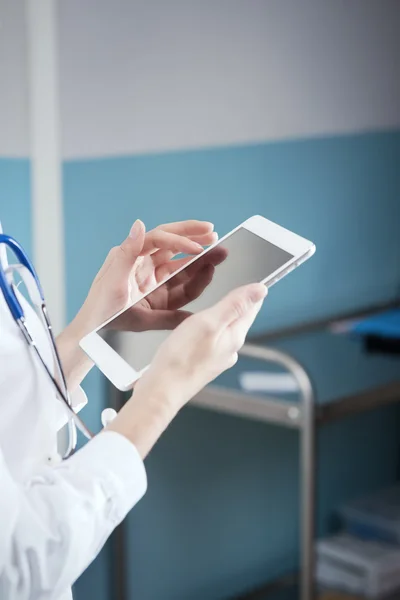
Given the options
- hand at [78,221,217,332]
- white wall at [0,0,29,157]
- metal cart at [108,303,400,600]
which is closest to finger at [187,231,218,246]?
hand at [78,221,217,332]

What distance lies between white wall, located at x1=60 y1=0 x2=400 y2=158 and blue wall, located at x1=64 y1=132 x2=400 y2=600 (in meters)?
0.05

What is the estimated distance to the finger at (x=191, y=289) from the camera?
0.97 meters

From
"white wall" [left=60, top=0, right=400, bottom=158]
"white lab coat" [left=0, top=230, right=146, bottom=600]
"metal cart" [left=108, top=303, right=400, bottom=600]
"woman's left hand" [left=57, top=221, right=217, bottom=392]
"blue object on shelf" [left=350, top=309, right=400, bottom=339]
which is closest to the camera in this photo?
"white lab coat" [left=0, top=230, right=146, bottom=600]

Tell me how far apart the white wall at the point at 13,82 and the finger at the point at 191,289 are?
850 mm

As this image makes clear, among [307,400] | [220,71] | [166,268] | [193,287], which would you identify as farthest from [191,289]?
[220,71]

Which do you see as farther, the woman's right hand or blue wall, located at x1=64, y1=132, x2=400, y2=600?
blue wall, located at x1=64, y1=132, x2=400, y2=600

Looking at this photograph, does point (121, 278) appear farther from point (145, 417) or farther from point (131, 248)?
point (145, 417)

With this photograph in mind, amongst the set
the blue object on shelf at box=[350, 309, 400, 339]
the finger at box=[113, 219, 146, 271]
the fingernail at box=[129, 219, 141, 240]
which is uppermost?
the fingernail at box=[129, 219, 141, 240]

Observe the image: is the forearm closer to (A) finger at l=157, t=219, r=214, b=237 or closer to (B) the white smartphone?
(B) the white smartphone

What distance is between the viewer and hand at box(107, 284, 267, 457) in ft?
2.54

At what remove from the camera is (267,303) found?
7.08 ft

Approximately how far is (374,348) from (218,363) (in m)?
1.32

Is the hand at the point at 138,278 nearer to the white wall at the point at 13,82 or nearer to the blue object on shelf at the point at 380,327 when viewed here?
the white wall at the point at 13,82

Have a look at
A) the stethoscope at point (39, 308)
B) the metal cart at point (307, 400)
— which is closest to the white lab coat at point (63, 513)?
the stethoscope at point (39, 308)
